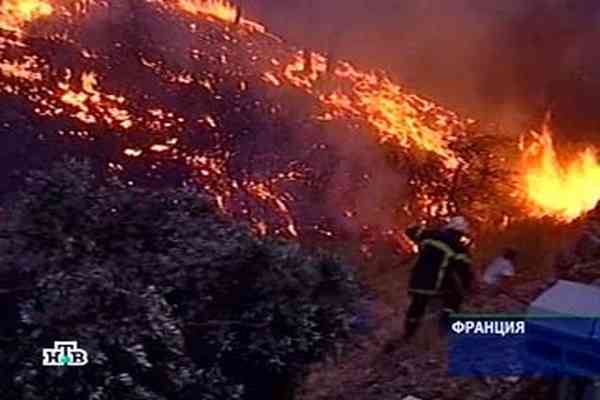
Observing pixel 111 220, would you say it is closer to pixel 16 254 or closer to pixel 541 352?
pixel 16 254

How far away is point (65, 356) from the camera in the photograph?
25.3 feet

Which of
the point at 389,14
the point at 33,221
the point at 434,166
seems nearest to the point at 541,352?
the point at 33,221

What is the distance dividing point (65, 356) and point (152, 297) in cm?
89

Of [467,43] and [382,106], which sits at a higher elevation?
[467,43]

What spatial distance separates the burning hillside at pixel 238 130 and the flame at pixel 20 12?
0.05 metres

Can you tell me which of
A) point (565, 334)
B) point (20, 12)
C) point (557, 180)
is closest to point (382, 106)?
point (557, 180)

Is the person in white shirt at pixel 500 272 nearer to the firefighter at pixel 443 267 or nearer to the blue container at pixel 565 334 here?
the firefighter at pixel 443 267

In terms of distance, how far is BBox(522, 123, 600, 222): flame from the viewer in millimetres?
21027

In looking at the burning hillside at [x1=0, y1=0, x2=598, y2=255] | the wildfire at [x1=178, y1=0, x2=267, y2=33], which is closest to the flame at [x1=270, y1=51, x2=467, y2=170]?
the burning hillside at [x1=0, y1=0, x2=598, y2=255]

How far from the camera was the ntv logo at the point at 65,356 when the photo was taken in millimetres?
7676

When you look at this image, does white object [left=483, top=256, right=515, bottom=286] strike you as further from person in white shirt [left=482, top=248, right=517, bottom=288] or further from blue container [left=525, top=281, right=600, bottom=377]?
blue container [left=525, top=281, right=600, bottom=377]

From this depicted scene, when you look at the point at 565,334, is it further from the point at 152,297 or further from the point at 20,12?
the point at 20,12

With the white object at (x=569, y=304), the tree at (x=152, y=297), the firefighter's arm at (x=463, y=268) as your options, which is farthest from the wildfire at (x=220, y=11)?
the white object at (x=569, y=304)

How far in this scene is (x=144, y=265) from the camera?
28.5ft
